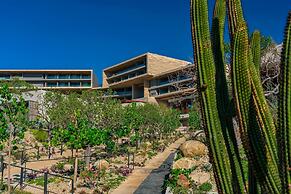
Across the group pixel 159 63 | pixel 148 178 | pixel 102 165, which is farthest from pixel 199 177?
pixel 159 63

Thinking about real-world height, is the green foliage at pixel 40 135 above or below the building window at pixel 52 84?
below

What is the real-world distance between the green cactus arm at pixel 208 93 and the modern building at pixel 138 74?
54.8 metres

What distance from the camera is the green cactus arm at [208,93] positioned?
421 centimetres

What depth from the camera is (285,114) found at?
3.30 metres

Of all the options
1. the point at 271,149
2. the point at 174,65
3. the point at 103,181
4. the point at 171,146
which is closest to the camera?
the point at 271,149

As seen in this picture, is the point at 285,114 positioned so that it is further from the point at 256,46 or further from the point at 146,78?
the point at 146,78

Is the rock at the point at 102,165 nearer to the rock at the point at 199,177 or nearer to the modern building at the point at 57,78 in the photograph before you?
the rock at the point at 199,177

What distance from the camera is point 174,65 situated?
215 ft

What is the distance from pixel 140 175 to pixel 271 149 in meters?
15.1

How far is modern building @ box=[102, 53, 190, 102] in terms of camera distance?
63.5 meters

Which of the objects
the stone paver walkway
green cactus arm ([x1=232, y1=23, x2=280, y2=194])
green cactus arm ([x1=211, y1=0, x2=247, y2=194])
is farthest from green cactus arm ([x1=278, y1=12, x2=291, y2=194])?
the stone paver walkway

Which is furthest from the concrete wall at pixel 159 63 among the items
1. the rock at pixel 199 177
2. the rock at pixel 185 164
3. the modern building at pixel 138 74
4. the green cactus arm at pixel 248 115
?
the green cactus arm at pixel 248 115

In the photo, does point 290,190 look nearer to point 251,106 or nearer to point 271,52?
point 251,106

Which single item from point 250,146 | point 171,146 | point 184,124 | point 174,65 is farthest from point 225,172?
point 174,65
